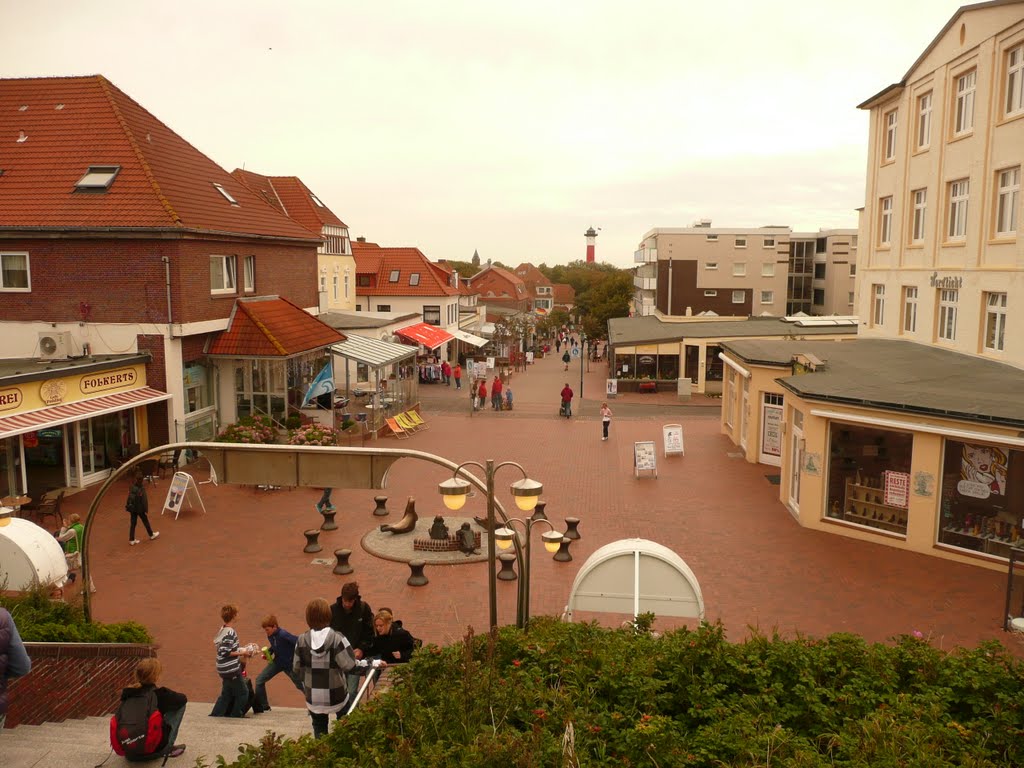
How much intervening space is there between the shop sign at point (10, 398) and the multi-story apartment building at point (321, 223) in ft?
85.8

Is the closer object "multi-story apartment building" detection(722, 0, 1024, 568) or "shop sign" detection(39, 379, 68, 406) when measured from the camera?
"multi-story apartment building" detection(722, 0, 1024, 568)

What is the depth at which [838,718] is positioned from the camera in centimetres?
655

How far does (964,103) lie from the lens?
21.4 m

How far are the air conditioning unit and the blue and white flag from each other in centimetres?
658

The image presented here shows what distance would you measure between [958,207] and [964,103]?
2566 millimetres

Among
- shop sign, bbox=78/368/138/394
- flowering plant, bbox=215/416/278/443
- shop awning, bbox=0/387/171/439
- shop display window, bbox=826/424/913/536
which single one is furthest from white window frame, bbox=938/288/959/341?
shop sign, bbox=78/368/138/394

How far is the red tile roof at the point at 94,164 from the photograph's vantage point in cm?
2067

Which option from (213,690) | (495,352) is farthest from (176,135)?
(495,352)

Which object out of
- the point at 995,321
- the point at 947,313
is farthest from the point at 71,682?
the point at 947,313

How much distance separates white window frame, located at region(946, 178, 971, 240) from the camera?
21.1 metres

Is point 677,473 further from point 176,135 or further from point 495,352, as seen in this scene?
point 495,352

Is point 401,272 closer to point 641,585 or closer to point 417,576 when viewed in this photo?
point 417,576

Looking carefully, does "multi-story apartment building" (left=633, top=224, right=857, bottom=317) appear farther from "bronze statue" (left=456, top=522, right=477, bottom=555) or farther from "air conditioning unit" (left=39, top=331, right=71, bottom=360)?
"bronze statue" (left=456, top=522, right=477, bottom=555)

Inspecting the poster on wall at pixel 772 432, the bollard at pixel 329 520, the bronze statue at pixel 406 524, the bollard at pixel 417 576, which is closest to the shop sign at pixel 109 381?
the bollard at pixel 329 520
